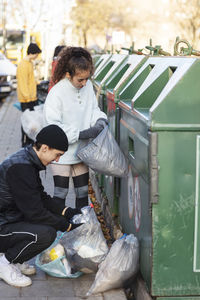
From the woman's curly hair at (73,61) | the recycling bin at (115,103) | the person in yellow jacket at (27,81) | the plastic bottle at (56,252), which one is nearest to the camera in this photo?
the plastic bottle at (56,252)

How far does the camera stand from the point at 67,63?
4.81 meters

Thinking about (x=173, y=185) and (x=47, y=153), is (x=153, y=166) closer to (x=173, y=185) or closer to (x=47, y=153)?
(x=173, y=185)

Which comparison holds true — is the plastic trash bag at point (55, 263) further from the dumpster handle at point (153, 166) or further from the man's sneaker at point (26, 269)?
the dumpster handle at point (153, 166)

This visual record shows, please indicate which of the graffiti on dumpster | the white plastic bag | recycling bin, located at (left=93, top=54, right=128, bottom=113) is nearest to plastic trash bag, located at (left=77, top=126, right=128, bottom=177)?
the graffiti on dumpster

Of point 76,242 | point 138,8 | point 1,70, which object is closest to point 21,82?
point 76,242

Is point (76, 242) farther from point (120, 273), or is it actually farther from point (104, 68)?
point (104, 68)

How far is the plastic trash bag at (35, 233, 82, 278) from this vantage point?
173 inches

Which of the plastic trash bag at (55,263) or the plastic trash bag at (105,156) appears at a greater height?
the plastic trash bag at (105,156)

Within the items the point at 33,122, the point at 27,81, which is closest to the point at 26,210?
the point at 33,122

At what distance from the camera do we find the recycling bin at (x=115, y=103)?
17.3 ft

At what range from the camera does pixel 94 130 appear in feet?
16.4

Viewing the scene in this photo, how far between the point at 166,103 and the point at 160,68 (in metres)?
0.73

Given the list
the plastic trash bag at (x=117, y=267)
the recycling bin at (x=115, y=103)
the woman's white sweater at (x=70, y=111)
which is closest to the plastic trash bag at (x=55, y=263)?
the plastic trash bag at (x=117, y=267)

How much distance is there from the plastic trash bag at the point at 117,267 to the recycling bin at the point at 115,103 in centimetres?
115
